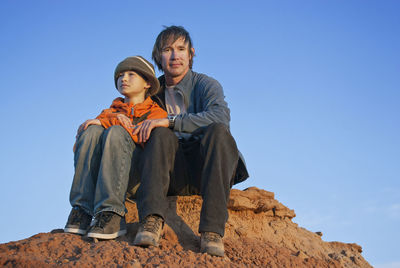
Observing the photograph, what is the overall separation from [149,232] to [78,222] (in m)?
0.79

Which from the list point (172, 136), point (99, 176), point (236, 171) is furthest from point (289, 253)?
point (99, 176)

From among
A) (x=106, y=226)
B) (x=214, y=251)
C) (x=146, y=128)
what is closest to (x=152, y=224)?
(x=106, y=226)

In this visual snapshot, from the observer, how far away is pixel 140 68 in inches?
183

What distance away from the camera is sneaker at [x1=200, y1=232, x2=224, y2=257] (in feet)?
11.0

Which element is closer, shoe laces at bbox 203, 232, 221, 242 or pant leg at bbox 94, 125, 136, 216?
shoe laces at bbox 203, 232, 221, 242

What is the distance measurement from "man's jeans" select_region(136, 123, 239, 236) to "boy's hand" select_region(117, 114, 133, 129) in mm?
292

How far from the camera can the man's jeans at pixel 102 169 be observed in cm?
364

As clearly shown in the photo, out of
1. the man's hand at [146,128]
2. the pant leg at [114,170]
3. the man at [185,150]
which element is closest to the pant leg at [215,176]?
the man at [185,150]

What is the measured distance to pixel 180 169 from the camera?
412 cm

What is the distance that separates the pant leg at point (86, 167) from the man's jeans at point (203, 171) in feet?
1.42

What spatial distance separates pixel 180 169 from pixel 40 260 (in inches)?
60.3

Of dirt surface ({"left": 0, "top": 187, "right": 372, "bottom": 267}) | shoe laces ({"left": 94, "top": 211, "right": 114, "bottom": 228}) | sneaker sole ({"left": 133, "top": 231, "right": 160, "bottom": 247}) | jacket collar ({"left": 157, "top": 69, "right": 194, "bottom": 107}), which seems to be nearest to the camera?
dirt surface ({"left": 0, "top": 187, "right": 372, "bottom": 267})

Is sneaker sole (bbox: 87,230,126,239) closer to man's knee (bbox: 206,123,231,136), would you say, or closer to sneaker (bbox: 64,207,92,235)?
sneaker (bbox: 64,207,92,235)

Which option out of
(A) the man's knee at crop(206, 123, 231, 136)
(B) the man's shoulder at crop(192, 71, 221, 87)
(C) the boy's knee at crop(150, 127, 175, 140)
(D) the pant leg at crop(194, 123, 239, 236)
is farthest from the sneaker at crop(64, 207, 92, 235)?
(B) the man's shoulder at crop(192, 71, 221, 87)
